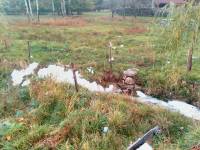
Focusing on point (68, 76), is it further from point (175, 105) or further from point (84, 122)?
point (84, 122)

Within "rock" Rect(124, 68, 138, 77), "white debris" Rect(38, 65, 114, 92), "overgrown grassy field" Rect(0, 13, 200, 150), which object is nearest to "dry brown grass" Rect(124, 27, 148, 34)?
"overgrown grassy field" Rect(0, 13, 200, 150)

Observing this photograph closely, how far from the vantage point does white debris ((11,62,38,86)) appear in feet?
41.2

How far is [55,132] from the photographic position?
8180mm

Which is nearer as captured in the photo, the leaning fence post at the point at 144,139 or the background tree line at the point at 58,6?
the leaning fence post at the point at 144,139

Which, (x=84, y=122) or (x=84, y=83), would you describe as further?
(x=84, y=83)

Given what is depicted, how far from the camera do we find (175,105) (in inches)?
479

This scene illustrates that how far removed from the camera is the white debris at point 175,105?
37.1 ft

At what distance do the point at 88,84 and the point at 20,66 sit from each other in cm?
315

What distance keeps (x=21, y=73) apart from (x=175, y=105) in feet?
19.6

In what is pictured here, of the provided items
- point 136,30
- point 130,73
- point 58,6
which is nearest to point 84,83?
point 130,73

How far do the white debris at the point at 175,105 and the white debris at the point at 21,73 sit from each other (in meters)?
4.33

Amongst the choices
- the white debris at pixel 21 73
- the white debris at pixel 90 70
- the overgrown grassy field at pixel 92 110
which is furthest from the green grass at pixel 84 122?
the white debris at pixel 90 70

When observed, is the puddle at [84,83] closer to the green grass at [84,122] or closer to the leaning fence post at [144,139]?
the green grass at [84,122]

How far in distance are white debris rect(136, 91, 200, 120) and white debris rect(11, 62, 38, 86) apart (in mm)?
4326
